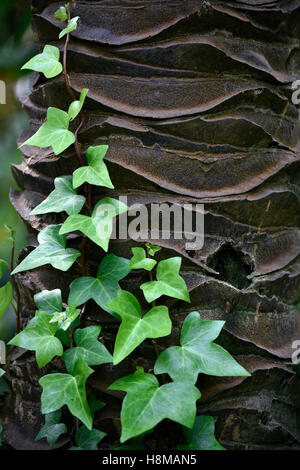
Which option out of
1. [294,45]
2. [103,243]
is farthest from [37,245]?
[294,45]

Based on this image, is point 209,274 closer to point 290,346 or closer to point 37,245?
point 290,346

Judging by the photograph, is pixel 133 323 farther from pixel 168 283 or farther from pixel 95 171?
pixel 95 171

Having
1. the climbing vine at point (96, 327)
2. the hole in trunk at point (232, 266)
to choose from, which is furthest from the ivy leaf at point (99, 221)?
the hole in trunk at point (232, 266)

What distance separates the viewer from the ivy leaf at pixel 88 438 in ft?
2.60

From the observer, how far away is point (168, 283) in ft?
2.56

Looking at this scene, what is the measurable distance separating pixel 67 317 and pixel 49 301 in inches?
2.7

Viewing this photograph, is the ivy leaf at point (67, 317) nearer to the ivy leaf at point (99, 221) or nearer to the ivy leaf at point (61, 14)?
the ivy leaf at point (99, 221)

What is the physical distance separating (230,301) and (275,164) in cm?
29

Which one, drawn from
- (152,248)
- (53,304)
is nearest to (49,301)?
(53,304)

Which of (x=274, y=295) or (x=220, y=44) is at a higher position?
(x=220, y=44)

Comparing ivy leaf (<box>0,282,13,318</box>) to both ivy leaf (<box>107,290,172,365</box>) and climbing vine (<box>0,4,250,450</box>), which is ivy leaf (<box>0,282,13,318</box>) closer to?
climbing vine (<box>0,4,250,450</box>)

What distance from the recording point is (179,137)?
0.83 m

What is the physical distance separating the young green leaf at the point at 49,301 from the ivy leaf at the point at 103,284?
0.04 metres
